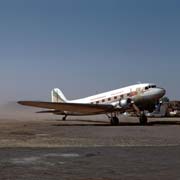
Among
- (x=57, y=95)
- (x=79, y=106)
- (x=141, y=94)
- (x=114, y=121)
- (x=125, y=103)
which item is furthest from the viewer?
(x=57, y=95)

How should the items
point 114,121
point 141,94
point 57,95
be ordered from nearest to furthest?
point 141,94
point 114,121
point 57,95

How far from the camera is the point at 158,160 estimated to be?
529 inches

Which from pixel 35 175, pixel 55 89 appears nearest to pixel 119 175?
pixel 35 175

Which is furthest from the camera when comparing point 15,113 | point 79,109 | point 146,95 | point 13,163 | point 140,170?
point 15,113

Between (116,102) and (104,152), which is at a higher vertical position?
(116,102)

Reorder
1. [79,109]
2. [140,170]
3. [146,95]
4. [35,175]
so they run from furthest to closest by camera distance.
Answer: [79,109] < [146,95] < [140,170] < [35,175]

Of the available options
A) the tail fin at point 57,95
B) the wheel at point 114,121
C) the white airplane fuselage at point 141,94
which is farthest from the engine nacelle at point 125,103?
the tail fin at point 57,95

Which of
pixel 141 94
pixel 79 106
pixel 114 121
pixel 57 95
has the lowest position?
pixel 114 121

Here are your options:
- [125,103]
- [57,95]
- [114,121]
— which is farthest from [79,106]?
[57,95]

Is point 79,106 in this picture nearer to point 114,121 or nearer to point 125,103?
point 114,121

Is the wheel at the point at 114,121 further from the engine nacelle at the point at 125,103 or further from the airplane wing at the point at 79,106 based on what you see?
the engine nacelle at the point at 125,103

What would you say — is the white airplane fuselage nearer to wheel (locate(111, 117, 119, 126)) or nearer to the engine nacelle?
the engine nacelle

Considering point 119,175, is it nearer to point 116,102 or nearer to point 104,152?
point 104,152

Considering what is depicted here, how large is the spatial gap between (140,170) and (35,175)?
279 cm
